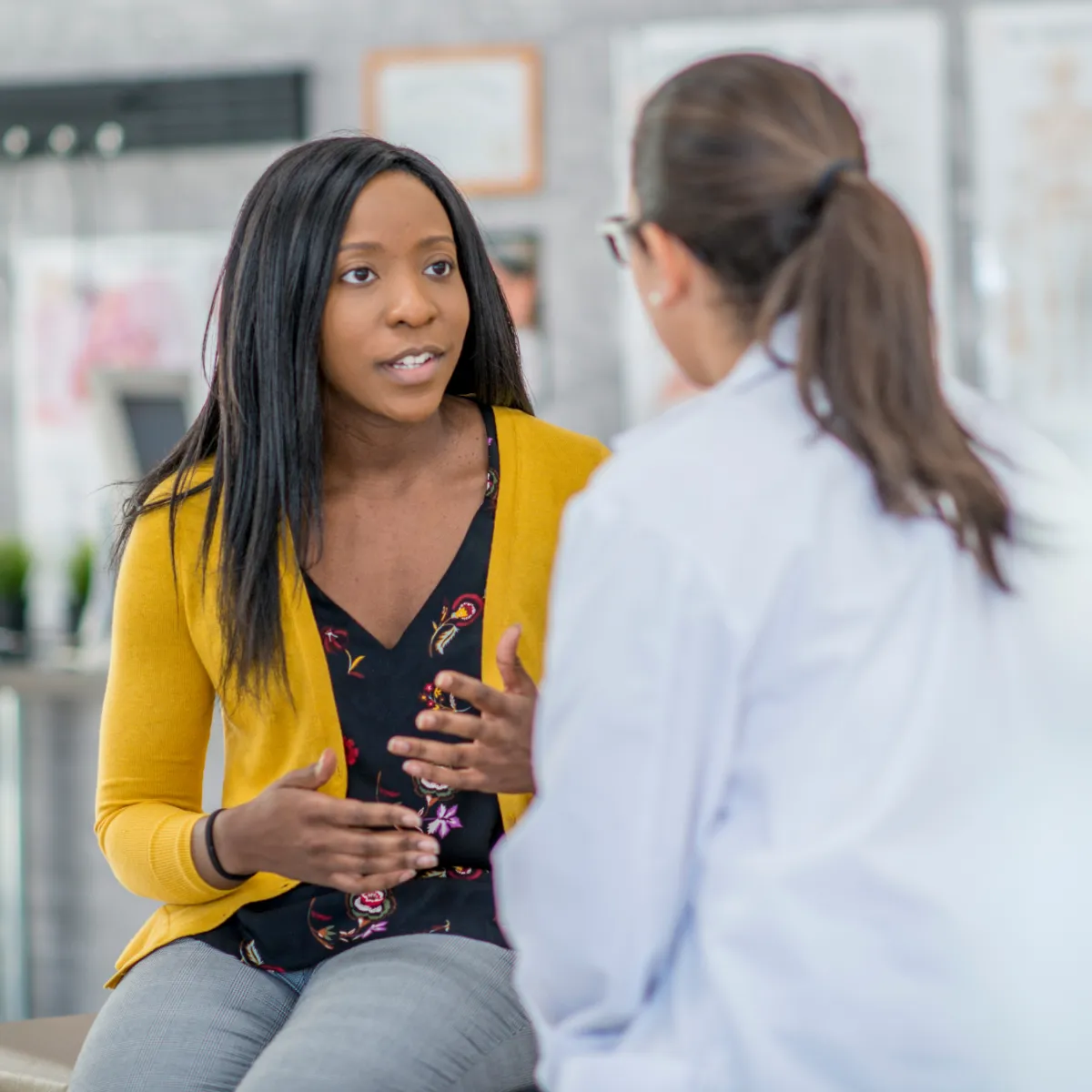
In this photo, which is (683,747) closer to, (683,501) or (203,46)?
(683,501)

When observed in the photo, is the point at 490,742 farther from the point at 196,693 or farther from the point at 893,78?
the point at 893,78

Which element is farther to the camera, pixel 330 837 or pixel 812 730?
pixel 330 837

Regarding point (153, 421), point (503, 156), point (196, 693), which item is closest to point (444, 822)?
point (196, 693)

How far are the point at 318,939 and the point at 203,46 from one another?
299cm

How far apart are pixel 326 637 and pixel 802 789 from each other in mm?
639

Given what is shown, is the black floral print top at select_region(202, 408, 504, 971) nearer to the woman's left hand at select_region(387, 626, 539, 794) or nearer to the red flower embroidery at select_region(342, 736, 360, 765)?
the red flower embroidery at select_region(342, 736, 360, 765)

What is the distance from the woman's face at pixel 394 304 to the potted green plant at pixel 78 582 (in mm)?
1639

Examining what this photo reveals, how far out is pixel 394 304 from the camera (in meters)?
1.29

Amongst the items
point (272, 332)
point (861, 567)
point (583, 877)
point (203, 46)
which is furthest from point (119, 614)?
point (203, 46)

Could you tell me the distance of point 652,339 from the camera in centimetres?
360

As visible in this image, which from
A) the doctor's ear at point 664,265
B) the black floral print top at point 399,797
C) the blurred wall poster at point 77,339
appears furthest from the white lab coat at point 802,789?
the blurred wall poster at point 77,339

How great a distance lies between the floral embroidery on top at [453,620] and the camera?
1.32 m

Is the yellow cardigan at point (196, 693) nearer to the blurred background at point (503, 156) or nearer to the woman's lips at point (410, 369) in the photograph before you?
the woman's lips at point (410, 369)

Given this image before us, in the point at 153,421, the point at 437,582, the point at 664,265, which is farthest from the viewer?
the point at 153,421
